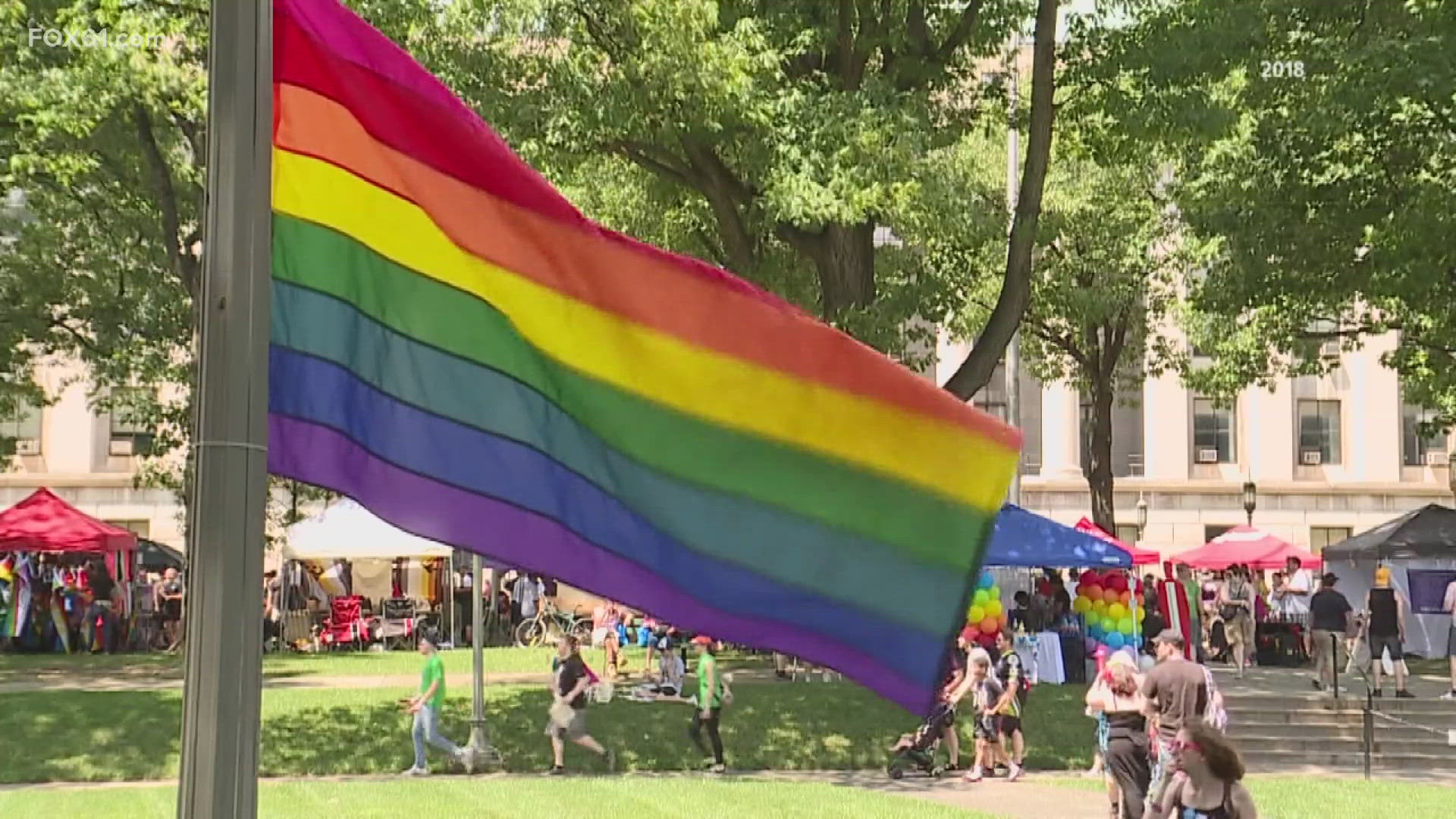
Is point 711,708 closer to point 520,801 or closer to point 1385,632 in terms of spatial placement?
point 520,801

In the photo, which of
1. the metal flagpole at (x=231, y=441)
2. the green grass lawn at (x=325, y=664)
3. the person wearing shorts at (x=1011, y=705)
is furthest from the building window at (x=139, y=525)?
the metal flagpole at (x=231, y=441)

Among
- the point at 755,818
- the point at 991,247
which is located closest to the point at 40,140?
the point at 755,818

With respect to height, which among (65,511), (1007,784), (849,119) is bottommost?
(1007,784)

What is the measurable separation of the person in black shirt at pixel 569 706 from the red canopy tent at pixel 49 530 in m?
15.5

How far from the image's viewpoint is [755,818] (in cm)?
1582

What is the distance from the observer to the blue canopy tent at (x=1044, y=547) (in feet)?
82.0

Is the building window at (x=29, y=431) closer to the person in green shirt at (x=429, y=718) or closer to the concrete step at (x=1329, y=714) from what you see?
the person in green shirt at (x=429, y=718)

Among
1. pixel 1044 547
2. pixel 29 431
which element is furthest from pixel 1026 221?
pixel 29 431

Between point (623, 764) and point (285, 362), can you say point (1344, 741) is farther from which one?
point (285, 362)

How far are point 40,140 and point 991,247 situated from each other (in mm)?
15966

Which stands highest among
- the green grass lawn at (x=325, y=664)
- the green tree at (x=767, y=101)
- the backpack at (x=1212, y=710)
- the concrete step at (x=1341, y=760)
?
the green tree at (x=767, y=101)

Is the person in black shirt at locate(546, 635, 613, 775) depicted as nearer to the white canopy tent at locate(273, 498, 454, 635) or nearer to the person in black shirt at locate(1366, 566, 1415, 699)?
the white canopy tent at locate(273, 498, 454, 635)

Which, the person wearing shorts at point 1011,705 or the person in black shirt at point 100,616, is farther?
the person in black shirt at point 100,616

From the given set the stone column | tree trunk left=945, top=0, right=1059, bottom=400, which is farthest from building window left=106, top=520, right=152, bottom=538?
tree trunk left=945, top=0, right=1059, bottom=400
